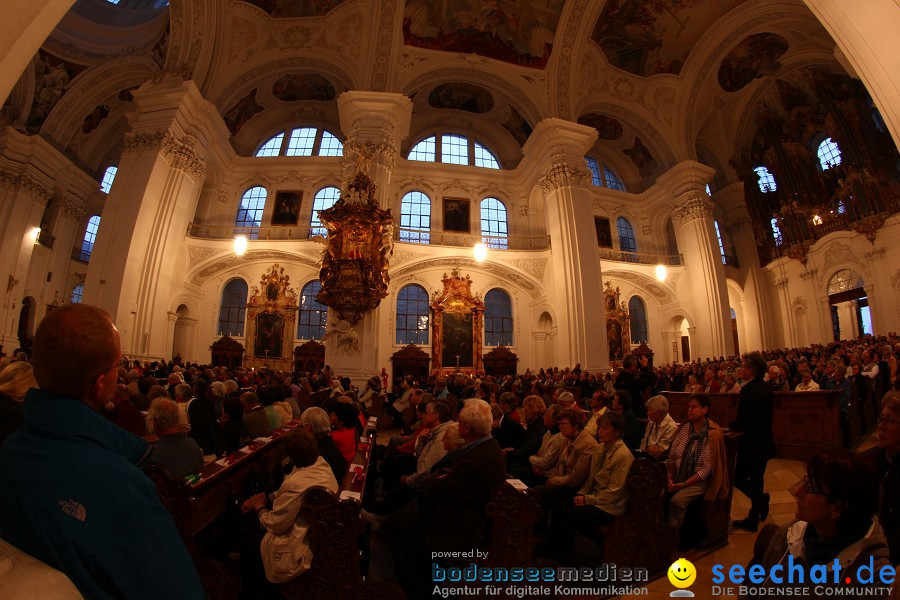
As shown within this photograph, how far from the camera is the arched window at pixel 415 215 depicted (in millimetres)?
17594

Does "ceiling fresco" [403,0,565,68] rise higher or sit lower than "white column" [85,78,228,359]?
higher

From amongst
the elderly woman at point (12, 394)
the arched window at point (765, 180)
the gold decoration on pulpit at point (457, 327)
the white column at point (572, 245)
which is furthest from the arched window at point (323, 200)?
the arched window at point (765, 180)

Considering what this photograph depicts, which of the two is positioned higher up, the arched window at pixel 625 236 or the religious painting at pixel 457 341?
the arched window at pixel 625 236

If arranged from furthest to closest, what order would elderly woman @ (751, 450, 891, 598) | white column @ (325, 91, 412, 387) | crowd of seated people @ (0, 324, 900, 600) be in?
white column @ (325, 91, 412, 387), crowd of seated people @ (0, 324, 900, 600), elderly woman @ (751, 450, 891, 598)

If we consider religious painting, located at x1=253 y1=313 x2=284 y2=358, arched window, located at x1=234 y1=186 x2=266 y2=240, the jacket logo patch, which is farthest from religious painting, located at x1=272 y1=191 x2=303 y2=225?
the jacket logo patch

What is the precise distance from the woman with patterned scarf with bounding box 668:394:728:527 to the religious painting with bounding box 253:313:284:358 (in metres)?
14.6

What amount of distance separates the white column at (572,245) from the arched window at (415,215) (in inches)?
186

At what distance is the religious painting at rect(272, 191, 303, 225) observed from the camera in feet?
57.7

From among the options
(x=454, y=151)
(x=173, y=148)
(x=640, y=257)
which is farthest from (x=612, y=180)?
(x=173, y=148)

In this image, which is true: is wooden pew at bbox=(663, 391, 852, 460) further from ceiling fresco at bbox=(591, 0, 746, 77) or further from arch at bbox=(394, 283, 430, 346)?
ceiling fresco at bbox=(591, 0, 746, 77)

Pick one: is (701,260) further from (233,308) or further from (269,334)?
(233,308)

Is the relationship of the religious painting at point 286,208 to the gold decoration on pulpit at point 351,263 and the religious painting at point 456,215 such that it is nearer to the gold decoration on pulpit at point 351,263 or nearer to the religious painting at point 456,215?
the religious painting at point 456,215

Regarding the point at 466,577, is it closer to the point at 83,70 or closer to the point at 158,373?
the point at 158,373

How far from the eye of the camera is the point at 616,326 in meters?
17.6
